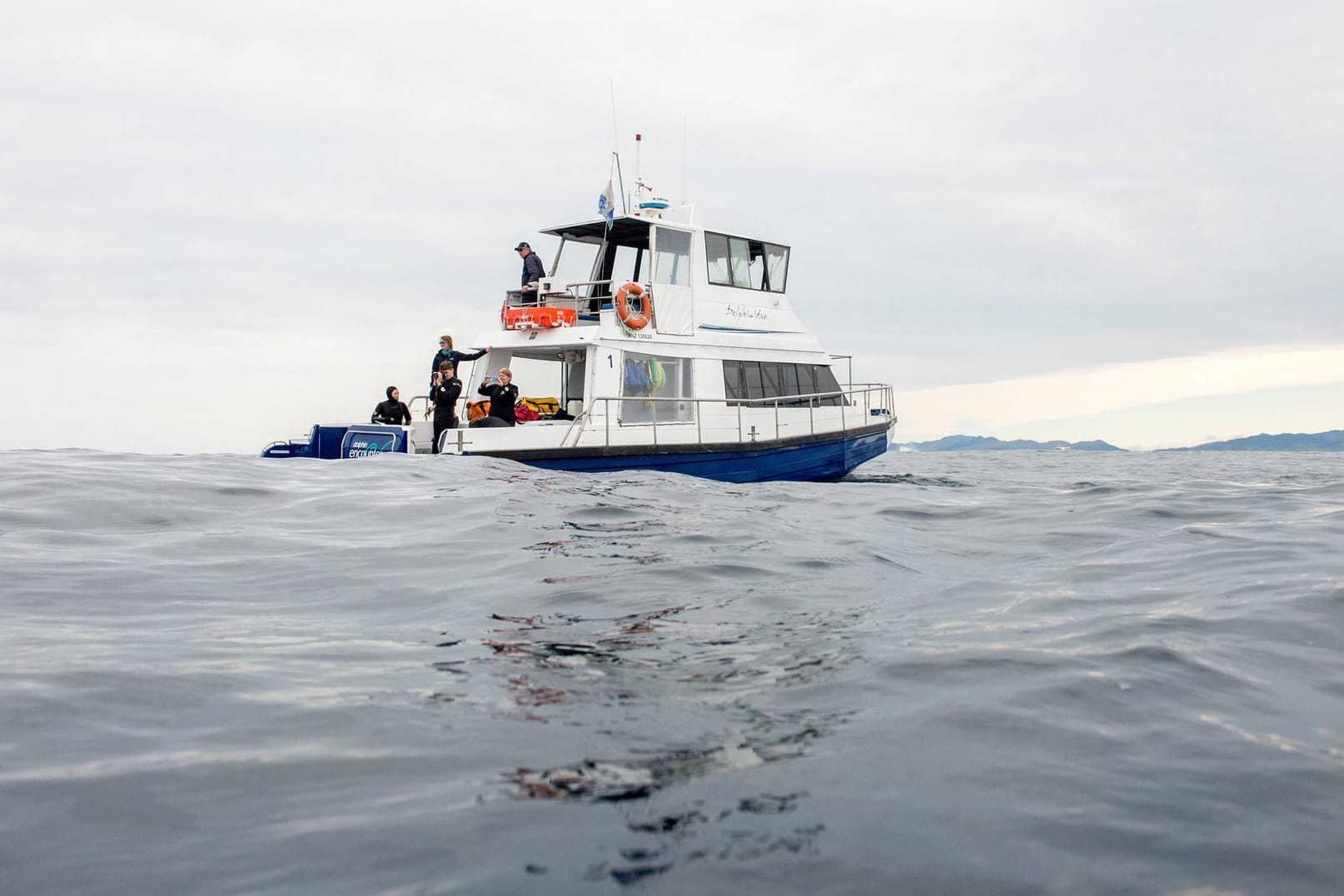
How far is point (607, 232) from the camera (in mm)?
15117

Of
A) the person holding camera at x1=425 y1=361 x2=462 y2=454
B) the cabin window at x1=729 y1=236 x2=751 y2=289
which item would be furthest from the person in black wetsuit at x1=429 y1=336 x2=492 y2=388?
the cabin window at x1=729 y1=236 x2=751 y2=289

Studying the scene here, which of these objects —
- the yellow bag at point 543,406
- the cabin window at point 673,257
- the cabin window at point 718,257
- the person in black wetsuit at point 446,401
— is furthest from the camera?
the cabin window at point 718,257

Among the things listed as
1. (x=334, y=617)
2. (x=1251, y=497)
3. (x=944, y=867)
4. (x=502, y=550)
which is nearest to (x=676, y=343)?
(x=1251, y=497)

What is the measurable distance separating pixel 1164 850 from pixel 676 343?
41.7ft

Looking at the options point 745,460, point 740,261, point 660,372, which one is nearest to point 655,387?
point 660,372

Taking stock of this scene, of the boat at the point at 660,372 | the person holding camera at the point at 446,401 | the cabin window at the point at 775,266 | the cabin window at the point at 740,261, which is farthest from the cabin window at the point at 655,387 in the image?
the cabin window at the point at 775,266

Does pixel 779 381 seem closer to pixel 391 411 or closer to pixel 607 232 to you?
pixel 607 232

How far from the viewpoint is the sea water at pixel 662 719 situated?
1970 millimetres

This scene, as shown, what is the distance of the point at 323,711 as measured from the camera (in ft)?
9.39

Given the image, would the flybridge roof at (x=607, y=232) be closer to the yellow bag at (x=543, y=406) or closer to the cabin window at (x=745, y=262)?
the cabin window at (x=745, y=262)

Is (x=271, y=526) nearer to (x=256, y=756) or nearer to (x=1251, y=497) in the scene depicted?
(x=256, y=756)

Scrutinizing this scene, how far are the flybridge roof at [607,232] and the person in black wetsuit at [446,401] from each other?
11.6 feet

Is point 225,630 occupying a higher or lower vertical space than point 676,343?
lower

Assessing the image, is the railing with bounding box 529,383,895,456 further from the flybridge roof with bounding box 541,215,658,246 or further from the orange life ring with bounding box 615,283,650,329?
the flybridge roof with bounding box 541,215,658,246
